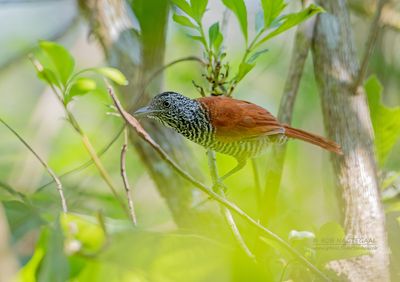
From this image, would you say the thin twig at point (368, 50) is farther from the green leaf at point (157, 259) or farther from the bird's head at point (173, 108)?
the green leaf at point (157, 259)

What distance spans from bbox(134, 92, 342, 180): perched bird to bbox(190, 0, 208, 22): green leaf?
0.17 metres

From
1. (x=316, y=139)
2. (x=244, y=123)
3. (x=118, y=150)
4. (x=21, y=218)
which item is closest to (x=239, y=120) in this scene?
(x=244, y=123)

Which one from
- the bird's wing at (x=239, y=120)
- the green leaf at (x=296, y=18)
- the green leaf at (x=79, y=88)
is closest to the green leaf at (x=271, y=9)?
the green leaf at (x=296, y=18)

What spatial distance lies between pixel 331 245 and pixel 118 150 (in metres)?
1.19

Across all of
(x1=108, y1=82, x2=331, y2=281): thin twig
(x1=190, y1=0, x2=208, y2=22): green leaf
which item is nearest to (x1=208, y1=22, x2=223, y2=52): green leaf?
(x1=190, y1=0, x2=208, y2=22): green leaf

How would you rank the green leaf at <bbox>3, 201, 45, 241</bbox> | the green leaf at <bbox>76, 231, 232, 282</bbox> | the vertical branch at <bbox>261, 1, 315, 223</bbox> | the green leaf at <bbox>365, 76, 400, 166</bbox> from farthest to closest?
the green leaf at <bbox>365, 76, 400, 166</bbox> < the vertical branch at <bbox>261, 1, 315, 223</bbox> < the green leaf at <bbox>3, 201, 45, 241</bbox> < the green leaf at <bbox>76, 231, 232, 282</bbox>

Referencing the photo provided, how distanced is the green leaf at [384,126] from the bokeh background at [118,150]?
0.24 ft

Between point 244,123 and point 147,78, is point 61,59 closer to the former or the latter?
Result: point 244,123

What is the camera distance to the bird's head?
3.22 feet

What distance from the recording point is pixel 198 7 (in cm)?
80

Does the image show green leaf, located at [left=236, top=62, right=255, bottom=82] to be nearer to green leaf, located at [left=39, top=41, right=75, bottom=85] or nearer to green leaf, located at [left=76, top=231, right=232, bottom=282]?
green leaf, located at [left=39, top=41, right=75, bottom=85]

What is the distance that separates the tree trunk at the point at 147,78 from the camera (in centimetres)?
129

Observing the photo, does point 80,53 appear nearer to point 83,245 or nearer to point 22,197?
point 22,197

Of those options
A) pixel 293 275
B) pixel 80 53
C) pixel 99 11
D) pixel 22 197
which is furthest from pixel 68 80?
pixel 80 53
